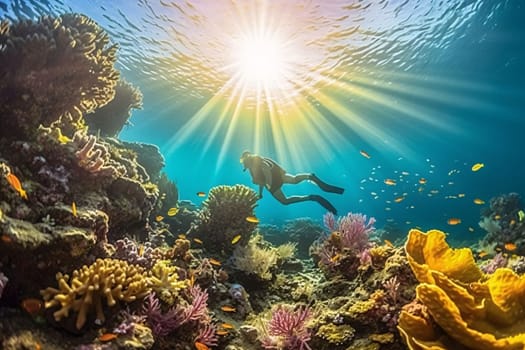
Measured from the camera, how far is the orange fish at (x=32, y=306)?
3.11 metres

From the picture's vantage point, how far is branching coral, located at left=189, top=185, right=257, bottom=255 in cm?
777

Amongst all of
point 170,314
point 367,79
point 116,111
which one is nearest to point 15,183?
point 170,314

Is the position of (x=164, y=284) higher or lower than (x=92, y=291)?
higher

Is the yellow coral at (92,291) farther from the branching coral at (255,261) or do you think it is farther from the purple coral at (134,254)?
the branching coral at (255,261)

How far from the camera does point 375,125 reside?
34.6 metres

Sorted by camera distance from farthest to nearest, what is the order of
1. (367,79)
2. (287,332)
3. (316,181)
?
(367,79)
(316,181)
(287,332)

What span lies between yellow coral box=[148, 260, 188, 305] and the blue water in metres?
11.2

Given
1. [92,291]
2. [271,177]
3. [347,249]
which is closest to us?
[92,291]

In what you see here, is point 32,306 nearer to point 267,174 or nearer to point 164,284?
point 164,284

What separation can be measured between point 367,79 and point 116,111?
672 inches

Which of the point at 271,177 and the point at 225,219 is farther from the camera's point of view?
the point at 271,177

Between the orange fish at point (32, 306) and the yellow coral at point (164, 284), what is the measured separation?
1191mm

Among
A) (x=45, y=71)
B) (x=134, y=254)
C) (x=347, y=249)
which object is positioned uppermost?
(x=45, y=71)

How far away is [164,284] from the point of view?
429 cm
